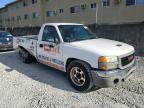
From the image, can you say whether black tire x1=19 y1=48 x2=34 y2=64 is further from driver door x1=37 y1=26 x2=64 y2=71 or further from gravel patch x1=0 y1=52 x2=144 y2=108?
gravel patch x1=0 y1=52 x2=144 y2=108

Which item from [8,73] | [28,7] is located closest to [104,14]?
[8,73]

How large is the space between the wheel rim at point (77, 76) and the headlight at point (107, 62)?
26.3 inches

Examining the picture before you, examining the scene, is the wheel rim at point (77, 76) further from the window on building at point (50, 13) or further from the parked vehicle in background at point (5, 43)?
the window on building at point (50, 13)

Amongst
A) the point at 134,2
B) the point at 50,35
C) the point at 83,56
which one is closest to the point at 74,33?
the point at 50,35

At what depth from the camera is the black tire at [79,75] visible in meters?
4.29

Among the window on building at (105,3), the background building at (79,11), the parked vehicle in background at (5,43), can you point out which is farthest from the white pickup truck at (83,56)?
the window on building at (105,3)

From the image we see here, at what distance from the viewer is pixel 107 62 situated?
397cm

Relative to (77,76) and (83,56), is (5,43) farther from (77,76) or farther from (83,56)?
(83,56)

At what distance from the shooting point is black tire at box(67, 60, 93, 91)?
4.29 m

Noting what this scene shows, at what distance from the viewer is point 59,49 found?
16.6 feet

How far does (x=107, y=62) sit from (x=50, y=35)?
236 centimetres

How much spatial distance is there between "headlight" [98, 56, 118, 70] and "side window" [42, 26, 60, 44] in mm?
1643

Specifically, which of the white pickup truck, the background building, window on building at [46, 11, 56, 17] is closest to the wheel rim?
the white pickup truck

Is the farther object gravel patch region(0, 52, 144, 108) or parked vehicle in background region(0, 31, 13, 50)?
parked vehicle in background region(0, 31, 13, 50)
